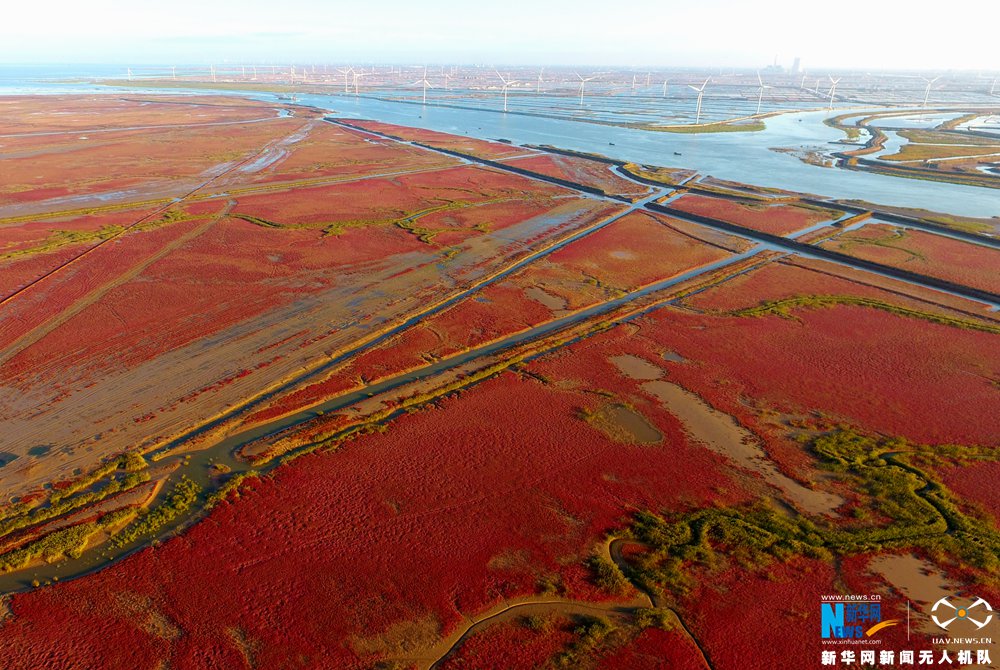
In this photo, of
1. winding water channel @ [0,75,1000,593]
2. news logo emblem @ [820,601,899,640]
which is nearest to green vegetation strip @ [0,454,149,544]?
winding water channel @ [0,75,1000,593]

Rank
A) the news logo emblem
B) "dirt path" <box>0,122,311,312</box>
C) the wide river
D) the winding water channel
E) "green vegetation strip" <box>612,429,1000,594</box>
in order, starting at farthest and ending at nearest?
1. the wide river
2. "dirt path" <box>0,122,311,312</box>
3. the winding water channel
4. "green vegetation strip" <box>612,429,1000,594</box>
5. the news logo emblem

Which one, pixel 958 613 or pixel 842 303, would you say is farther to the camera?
pixel 842 303

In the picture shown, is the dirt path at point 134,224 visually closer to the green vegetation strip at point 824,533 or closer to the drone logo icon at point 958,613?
the green vegetation strip at point 824,533

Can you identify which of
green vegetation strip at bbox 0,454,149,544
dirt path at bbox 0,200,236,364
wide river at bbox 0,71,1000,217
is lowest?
green vegetation strip at bbox 0,454,149,544

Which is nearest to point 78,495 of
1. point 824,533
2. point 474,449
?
point 474,449

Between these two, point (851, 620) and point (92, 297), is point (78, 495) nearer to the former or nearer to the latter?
point (92, 297)

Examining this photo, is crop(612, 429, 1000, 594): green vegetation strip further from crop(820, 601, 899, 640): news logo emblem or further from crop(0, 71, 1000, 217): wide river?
crop(0, 71, 1000, 217): wide river
